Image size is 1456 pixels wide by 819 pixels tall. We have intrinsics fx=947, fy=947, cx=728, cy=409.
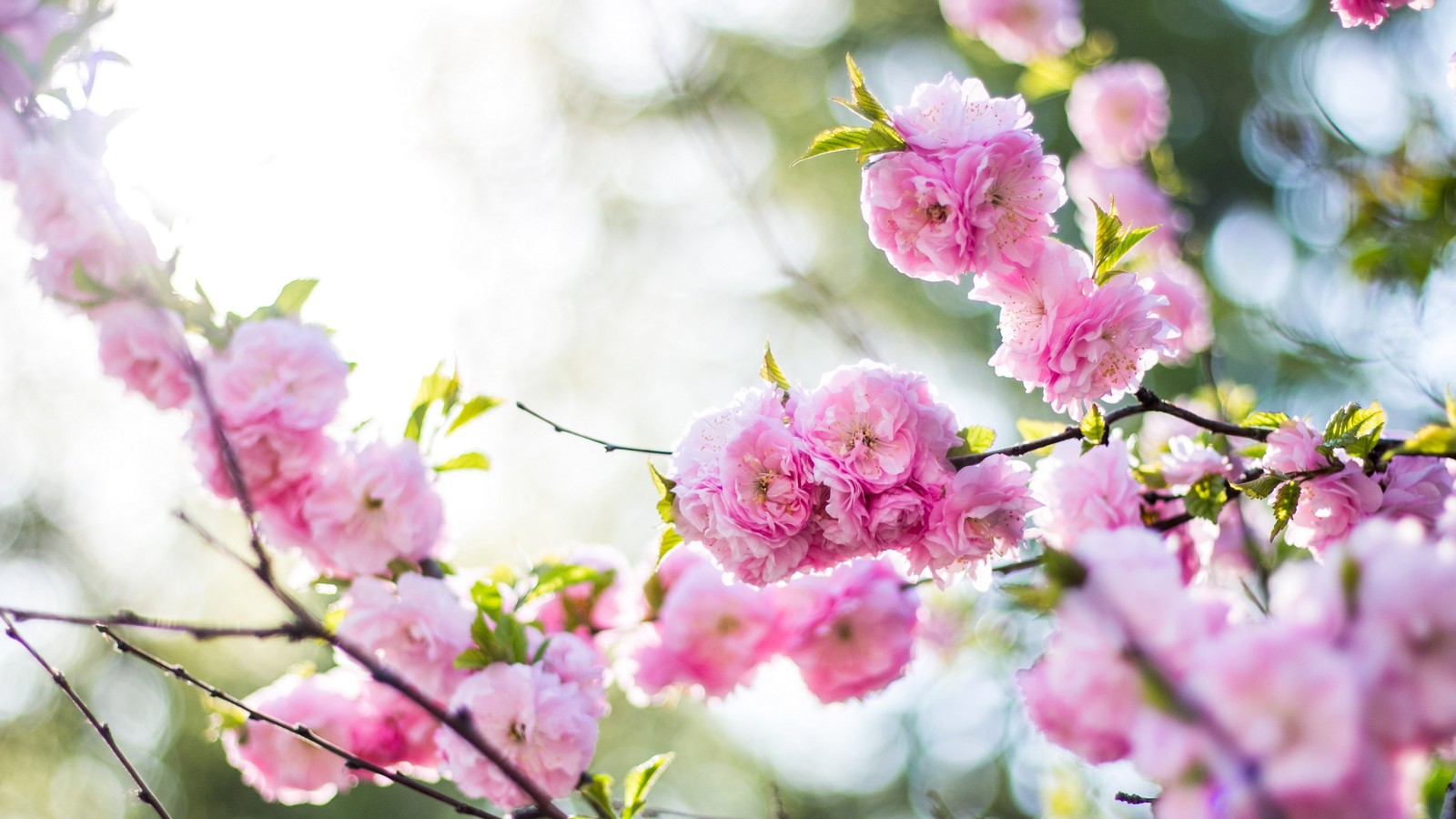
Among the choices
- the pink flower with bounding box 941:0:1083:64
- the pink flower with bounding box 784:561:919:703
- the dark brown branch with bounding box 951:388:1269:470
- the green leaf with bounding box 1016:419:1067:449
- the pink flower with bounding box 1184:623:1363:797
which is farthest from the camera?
the pink flower with bounding box 941:0:1083:64

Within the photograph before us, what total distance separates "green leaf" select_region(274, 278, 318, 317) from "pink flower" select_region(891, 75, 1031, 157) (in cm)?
94

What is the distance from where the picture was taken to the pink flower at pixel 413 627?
133cm

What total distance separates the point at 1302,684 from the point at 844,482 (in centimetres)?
57

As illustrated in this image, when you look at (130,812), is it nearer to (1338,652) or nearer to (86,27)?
(86,27)

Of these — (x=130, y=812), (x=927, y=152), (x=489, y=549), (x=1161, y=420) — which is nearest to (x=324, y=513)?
(x=927, y=152)

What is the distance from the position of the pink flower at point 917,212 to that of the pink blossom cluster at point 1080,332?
3.6 inches

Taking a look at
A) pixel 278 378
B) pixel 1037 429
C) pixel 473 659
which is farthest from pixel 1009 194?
pixel 278 378

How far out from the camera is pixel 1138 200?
2.59m

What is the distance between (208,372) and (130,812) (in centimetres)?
755

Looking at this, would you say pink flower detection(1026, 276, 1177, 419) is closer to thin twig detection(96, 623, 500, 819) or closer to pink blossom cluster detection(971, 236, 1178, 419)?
pink blossom cluster detection(971, 236, 1178, 419)

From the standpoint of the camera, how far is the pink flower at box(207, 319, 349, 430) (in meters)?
1.34

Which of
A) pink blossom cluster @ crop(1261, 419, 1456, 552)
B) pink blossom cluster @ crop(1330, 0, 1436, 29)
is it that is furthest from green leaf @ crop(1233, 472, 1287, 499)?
pink blossom cluster @ crop(1330, 0, 1436, 29)

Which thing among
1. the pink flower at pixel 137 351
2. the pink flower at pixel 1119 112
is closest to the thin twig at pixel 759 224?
the pink flower at pixel 137 351

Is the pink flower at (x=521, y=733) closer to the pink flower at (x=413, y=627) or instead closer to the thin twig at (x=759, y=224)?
the pink flower at (x=413, y=627)
